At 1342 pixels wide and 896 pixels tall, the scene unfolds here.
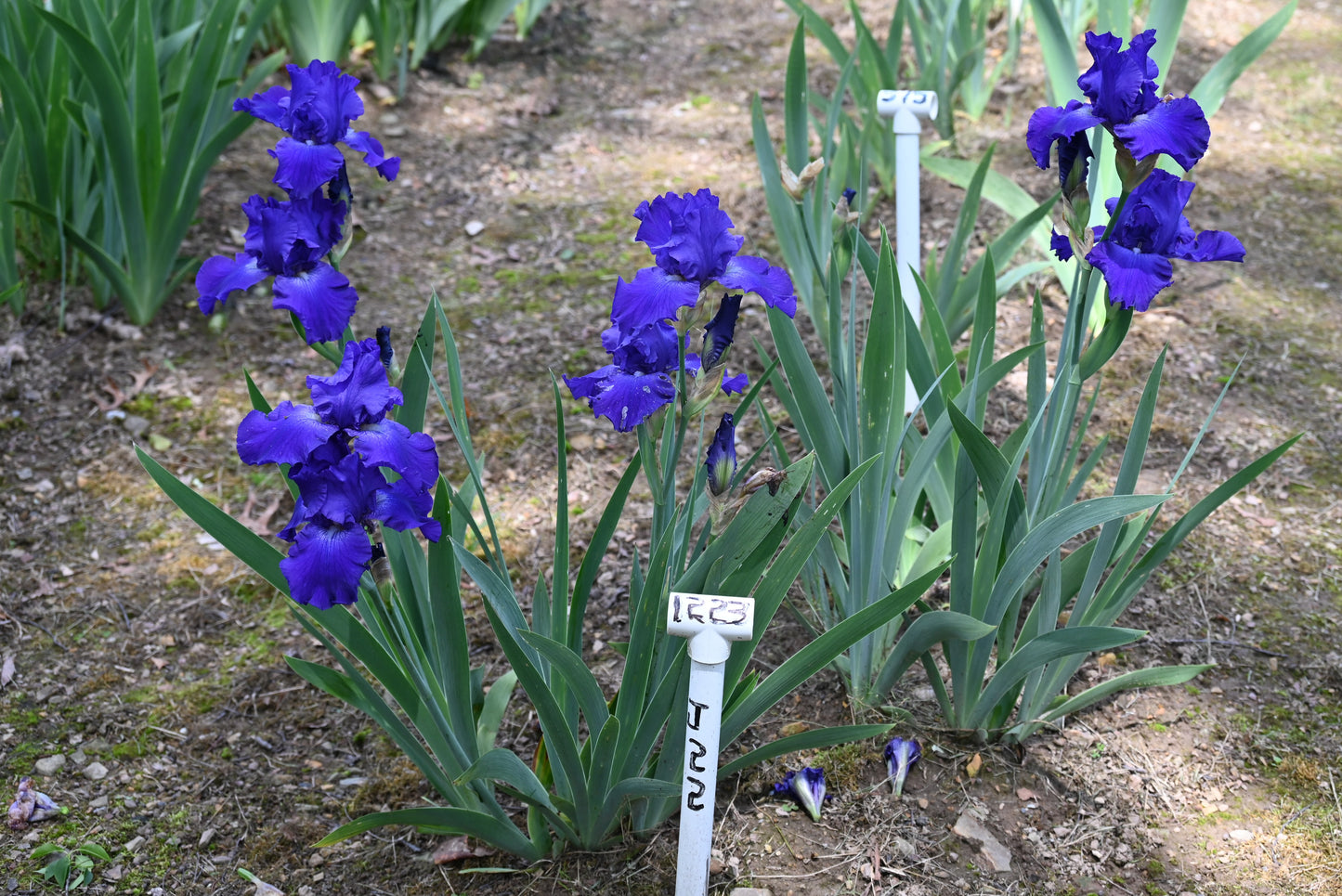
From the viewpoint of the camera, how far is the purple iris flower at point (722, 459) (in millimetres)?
1158

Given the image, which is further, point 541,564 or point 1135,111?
point 541,564

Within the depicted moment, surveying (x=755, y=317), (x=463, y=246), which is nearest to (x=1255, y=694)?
(x=755, y=317)

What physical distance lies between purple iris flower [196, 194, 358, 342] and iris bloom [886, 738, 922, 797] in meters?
0.99

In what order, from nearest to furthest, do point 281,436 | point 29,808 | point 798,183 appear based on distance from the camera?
point 281,436 → point 798,183 → point 29,808

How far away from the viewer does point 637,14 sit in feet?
14.2

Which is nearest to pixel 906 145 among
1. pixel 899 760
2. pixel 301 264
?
pixel 899 760

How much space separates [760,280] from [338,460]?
47 centimetres

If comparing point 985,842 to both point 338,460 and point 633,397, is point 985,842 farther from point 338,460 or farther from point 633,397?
point 338,460

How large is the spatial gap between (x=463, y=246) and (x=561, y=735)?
78.7 inches

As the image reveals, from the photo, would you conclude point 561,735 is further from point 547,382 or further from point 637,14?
point 637,14

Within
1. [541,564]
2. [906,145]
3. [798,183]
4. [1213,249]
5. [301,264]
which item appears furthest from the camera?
[541,564]

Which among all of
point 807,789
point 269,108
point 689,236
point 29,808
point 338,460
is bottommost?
point 29,808

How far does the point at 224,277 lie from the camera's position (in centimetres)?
116

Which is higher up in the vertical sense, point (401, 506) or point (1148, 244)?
point (1148, 244)
